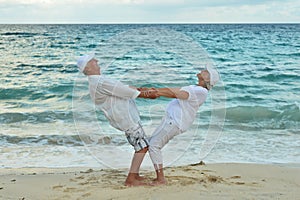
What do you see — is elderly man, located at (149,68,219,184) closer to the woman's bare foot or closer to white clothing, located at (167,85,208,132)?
white clothing, located at (167,85,208,132)

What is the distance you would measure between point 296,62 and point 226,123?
15947 millimetres

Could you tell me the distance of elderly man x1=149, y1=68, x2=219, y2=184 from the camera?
15.6ft

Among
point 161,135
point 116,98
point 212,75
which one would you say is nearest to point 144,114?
Answer: point 161,135

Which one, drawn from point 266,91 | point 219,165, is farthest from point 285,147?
point 266,91

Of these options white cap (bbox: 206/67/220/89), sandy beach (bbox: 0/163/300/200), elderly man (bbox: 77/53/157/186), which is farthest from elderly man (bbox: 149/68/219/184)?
sandy beach (bbox: 0/163/300/200)

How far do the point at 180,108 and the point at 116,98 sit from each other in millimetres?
673

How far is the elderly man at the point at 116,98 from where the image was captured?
15.4 ft

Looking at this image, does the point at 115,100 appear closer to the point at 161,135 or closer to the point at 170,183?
the point at 161,135

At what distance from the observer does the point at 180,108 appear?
4852mm

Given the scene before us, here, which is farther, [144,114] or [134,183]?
[144,114]

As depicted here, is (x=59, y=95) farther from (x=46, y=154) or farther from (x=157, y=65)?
(x=157, y=65)

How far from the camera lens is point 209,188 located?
5.11 meters

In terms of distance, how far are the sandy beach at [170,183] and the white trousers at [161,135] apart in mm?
353

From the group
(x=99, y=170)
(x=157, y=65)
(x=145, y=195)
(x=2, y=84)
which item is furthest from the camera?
(x=2, y=84)
